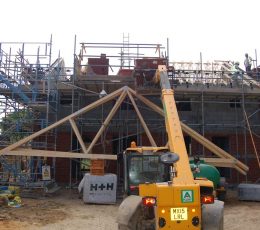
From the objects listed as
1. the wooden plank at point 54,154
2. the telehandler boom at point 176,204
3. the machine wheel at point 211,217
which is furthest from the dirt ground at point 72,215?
the machine wheel at point 211,217

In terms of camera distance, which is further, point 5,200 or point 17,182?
point 17,182

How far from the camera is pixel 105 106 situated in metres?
20.5

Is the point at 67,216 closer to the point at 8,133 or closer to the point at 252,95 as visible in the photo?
the point at 8,133

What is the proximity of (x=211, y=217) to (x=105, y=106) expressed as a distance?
14.1 metres

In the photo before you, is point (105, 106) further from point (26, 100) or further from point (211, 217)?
point (211, 217)

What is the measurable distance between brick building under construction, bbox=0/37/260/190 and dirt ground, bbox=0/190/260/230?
10.8 ft

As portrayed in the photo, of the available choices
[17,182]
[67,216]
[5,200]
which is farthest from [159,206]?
[17,182]

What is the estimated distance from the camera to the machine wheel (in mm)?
6637

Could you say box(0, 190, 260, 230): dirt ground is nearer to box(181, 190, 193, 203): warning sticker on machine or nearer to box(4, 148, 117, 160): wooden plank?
box(4, 148, 117, 160): wooden plank

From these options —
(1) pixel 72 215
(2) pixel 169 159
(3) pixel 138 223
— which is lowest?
(1) pixel 72 215

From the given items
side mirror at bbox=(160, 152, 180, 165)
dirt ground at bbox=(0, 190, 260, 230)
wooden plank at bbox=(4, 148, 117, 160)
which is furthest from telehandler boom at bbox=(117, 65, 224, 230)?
wooden plank at bbox=(4, 148, 117, 160)

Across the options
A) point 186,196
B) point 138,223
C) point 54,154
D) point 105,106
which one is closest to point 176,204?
point 186,196

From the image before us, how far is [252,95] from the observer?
1911 centimetres

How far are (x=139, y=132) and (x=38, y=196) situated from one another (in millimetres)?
5937
